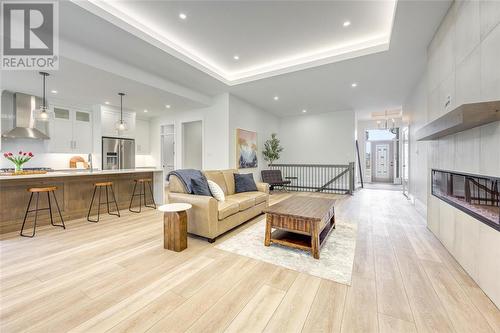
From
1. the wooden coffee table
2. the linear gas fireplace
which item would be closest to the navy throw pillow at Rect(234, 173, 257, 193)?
the wooden coffee table

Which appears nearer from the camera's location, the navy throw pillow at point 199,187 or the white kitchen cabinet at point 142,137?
the navy throw pillow at point 199,187

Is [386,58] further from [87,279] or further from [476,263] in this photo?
[87,279]

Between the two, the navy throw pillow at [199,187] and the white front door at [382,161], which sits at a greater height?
the white front door at [382,161]

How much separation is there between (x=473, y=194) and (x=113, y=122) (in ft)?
26.7

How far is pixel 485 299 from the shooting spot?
1668 mm

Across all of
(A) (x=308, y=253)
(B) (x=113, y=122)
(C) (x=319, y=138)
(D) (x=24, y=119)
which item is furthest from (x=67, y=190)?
(C) (x=319, y=138)

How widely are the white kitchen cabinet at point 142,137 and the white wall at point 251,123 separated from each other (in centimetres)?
421

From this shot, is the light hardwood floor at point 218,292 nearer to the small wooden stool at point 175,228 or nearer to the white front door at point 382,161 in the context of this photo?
the small wooden stool at point 175,228

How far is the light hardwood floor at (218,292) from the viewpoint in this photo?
1424 mm

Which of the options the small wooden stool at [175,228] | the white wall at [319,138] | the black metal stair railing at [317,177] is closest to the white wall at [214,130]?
the black metal stair railing at [317,177]

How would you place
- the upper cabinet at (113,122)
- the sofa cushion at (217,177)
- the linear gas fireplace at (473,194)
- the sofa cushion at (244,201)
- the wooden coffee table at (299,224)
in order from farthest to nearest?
the upper cabinet at (113,122), the sofa cushion at (217,177), the sofa cushion at (244,201), the wooden coffee table at (299,224), the linear gas fireplace at (473,194)

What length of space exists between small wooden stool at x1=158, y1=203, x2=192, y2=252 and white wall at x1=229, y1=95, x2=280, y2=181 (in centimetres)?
357

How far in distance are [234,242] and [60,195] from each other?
3377 mm

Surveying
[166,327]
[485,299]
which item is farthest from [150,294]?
[485,299]
